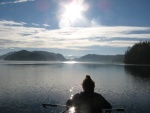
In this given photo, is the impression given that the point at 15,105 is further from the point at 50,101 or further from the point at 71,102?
the point at 71,102

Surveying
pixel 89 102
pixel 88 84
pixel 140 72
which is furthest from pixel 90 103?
pixel 140 72

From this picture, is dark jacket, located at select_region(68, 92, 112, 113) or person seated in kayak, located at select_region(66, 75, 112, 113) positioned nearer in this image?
person seated in kayak, located at select_region(66, 75, 112, 113)

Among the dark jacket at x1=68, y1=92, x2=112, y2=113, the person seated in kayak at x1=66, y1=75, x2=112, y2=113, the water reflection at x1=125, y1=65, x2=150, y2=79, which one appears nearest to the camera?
the person seated in kayak at x1=66, y1=75, x2=112, y2=113

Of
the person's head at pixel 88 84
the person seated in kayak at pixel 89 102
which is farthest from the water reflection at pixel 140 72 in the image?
the person's head at pixel 88 84

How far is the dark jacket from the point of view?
45.3 feet

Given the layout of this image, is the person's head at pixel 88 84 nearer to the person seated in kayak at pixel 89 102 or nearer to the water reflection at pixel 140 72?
the person seated in kayak at pixel 89 102

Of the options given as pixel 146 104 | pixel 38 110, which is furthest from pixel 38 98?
pixel 146 104

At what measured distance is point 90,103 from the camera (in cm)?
1398

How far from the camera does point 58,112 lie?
32.8 m

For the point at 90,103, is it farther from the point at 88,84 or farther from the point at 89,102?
the point at 88,84

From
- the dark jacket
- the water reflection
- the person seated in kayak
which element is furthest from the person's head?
the water reflection

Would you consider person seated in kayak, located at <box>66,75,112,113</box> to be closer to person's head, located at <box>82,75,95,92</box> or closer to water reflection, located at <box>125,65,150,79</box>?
person's head, located at <box>82,75,95,92</box>

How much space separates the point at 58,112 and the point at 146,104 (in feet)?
48.7

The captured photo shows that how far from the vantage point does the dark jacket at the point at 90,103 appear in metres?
13.8
